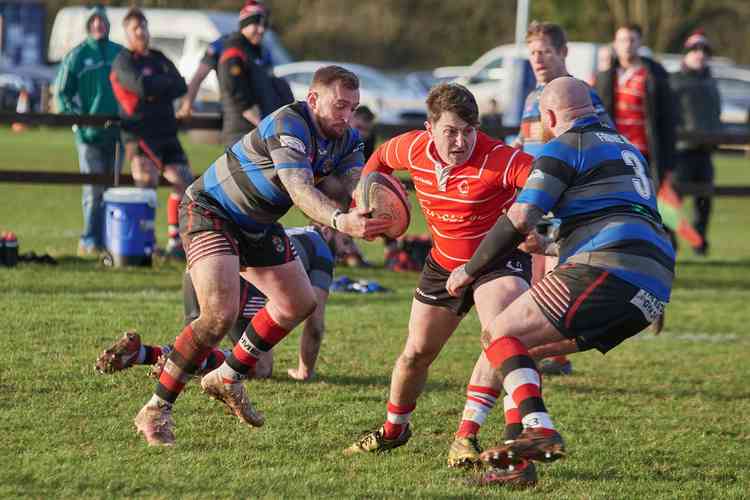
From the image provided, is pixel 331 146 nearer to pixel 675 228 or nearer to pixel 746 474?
pixel 746 474

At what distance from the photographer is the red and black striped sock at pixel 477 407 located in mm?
6070

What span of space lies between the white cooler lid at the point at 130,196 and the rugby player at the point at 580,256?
6.54 meters

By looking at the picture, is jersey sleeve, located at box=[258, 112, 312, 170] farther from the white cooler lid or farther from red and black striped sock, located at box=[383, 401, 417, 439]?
the white cooler lid

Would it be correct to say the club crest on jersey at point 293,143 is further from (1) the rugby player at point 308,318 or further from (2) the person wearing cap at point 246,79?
(2) the person wearing cap at point 246,79

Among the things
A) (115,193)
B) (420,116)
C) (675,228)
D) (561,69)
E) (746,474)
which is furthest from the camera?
(420,116)

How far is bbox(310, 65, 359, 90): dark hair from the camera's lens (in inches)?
236

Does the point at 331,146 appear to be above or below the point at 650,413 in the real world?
above

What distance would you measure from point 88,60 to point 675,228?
669 cm

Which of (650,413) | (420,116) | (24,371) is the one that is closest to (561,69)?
(650,413)

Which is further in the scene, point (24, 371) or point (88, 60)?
point (88, 60)

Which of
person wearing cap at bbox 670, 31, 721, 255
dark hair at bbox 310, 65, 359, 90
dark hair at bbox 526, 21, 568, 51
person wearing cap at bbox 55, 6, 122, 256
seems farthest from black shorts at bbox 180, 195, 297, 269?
person wearing cap at bbox 670, 31, 721, 255

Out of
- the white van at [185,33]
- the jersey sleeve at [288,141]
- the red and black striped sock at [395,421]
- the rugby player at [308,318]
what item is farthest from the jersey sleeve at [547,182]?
the white van at [185,33]

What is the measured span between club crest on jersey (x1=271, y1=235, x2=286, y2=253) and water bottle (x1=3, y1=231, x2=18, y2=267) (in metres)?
5.52

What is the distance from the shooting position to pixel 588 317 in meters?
5.41
